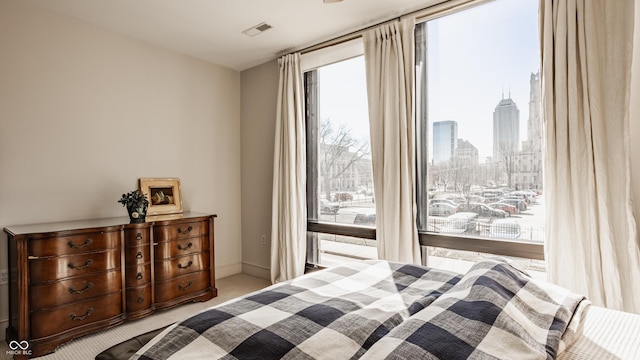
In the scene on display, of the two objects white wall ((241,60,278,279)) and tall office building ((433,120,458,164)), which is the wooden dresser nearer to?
white wall ((241,60,278,279))

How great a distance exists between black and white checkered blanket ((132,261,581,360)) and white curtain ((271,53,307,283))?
2.23m

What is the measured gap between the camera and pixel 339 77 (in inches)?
139

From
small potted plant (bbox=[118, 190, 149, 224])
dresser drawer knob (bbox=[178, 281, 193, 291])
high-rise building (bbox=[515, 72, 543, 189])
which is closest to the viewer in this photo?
high-rise building (bbox=[515, 72, 543, 189])

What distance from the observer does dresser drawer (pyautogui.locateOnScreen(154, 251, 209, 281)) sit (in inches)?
116

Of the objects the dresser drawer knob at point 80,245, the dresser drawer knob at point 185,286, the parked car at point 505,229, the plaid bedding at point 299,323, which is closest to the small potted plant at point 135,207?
the dresser drawer knob at point 80,245

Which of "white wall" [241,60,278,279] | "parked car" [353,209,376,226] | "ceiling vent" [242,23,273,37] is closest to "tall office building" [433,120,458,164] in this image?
"parked car" [353,209,376,226]

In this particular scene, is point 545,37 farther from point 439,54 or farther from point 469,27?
point 439,54

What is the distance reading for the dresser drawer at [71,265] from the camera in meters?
2.24

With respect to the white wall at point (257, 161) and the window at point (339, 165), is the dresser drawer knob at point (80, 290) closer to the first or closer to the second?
the white wall at point (257, 161)

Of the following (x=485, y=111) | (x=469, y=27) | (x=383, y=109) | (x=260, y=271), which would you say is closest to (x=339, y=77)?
(x=383, y=109)

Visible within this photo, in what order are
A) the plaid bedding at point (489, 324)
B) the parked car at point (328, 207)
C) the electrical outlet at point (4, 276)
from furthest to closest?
the parked car at point (328, 207) → the electrical outlet at point (4, 276) → the plaid bedding at point (489, 324)

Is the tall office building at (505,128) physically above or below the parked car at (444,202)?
above

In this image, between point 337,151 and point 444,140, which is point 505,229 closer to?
point 444,140

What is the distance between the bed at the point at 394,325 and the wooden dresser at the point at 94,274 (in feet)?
6.22
